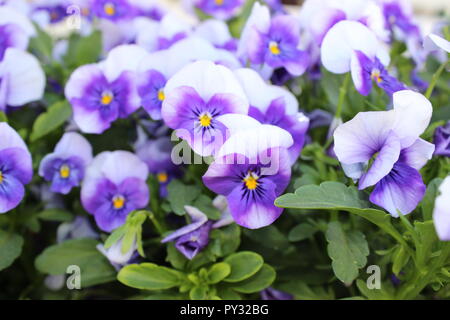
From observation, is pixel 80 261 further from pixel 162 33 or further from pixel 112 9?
pixel 112 9

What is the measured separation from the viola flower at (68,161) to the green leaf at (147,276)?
18 cm

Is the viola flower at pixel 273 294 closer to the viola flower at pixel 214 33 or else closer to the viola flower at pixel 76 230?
the viola flower at pixel 76 230

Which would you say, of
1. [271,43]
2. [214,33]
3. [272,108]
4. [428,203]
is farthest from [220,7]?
[428,203]

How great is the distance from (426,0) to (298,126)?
2.39m

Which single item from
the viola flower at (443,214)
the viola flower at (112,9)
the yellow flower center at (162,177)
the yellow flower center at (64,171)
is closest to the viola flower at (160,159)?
the yellow flower center at (162,177)

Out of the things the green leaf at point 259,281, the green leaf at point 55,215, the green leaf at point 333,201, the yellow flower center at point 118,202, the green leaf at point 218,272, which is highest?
the green leaf at point 333,201

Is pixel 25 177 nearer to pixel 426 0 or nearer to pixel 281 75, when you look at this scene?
pixel 281 75

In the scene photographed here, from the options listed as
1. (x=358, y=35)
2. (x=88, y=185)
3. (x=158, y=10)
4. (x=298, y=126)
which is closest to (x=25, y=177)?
(x=88, y=185)

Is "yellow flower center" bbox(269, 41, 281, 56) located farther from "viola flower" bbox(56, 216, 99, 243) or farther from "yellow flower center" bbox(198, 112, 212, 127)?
"viola flower" bbox(56, 216, 99, 243)

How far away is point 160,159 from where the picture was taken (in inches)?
33.8

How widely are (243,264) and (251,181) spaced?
12 cm

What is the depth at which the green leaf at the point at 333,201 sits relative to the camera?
589mm

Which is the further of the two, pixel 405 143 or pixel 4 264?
pixel 4 264

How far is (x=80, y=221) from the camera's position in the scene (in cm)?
88
